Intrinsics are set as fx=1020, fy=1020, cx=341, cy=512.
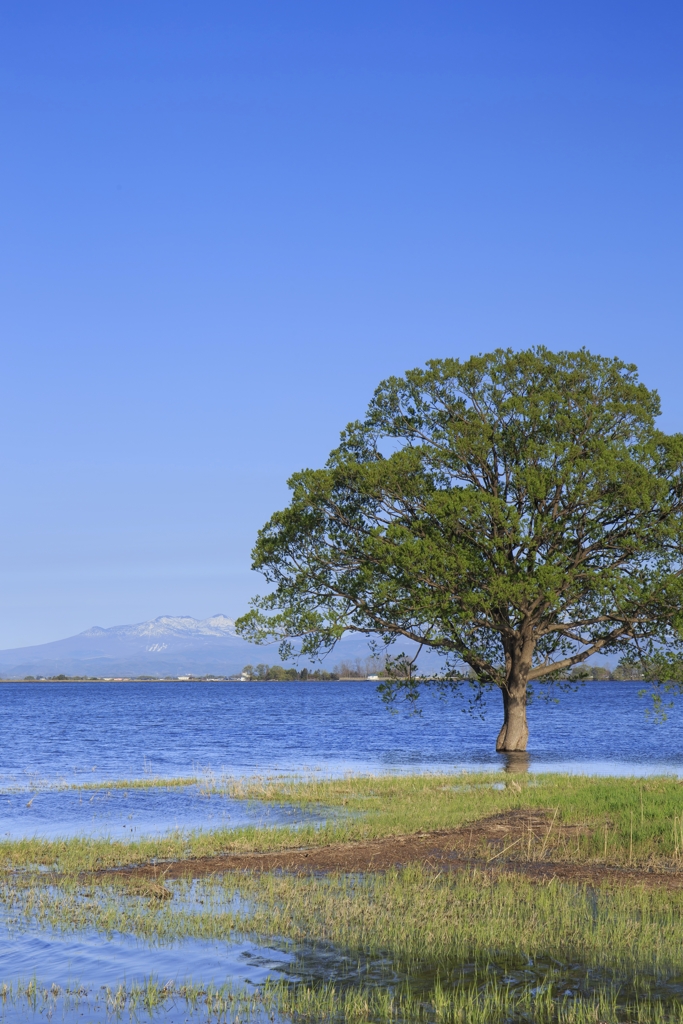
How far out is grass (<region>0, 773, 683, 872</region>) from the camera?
19203 millimetres

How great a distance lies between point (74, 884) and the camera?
56.9ft

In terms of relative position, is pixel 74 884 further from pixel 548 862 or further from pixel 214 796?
pixel 214 796

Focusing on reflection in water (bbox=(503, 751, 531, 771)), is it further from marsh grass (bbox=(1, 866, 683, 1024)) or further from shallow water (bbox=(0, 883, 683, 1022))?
shallow water (bbox=(0, 883, 683, 1022))

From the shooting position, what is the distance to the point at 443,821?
23234 millimetres

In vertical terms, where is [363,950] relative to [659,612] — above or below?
below

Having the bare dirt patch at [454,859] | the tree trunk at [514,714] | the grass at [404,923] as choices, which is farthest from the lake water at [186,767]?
the bare dirt patch at [454,859]

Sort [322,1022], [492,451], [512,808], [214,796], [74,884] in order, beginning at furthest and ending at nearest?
1. [492,451]
2. [214,796]
3. [512,808]
4. [74,884]
5. [322,1022]

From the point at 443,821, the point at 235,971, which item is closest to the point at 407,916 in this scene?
the point at 235,971

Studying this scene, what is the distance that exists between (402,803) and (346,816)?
7.17ft

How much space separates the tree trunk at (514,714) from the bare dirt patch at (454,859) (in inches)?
768

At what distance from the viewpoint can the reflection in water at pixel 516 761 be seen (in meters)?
37.0

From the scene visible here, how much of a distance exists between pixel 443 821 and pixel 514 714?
2002 cm

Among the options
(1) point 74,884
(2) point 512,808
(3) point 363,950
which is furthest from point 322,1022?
(2) point 512,808

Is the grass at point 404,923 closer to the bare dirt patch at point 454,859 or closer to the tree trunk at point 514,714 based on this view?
the bare dirt patch at point 454,859
